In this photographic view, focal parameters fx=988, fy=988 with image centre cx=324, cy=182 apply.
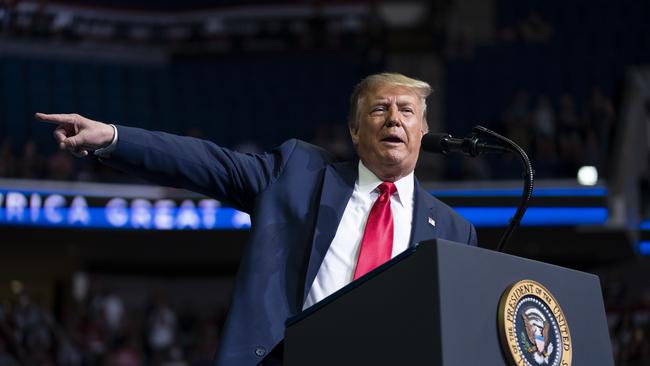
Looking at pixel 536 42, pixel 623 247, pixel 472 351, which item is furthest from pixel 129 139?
pixel 536 42

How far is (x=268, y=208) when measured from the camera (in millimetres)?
2254

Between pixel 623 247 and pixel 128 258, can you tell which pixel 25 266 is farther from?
pixel 623 247

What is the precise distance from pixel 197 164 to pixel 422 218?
0.53m

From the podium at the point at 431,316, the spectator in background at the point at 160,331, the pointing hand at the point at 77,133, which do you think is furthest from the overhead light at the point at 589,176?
the pointing hand at the point at 77,133

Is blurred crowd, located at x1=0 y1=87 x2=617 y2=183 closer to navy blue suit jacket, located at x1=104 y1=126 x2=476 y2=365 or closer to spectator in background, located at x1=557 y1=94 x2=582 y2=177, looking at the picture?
spectator in background, located at x1=557 y1=94 x2=582 y2=177

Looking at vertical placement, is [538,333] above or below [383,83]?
below

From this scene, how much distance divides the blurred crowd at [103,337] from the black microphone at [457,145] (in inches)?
281

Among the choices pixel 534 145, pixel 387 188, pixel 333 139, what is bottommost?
pixel 387 188

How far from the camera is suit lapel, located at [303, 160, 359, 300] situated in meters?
2.16

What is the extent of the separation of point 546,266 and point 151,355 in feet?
28.1

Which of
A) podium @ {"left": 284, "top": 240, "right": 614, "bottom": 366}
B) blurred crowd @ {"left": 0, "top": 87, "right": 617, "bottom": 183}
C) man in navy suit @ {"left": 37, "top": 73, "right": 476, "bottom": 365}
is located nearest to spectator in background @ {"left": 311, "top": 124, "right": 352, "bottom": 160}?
blurred crowd @ {"left": 0, "top": 87, "right": 617, "bottom": 183}

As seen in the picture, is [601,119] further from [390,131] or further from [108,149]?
[108,149]

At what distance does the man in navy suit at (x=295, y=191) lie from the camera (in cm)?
209

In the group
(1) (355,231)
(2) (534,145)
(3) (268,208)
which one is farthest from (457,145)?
(2) (534,145)
